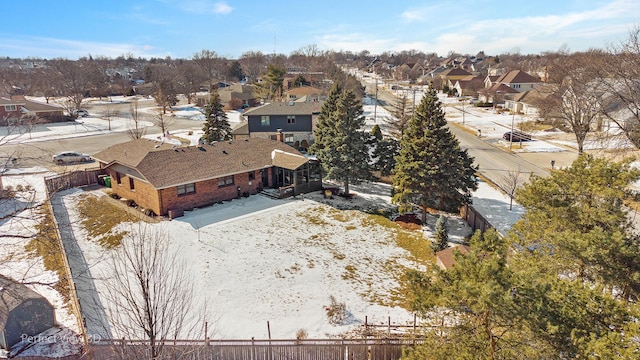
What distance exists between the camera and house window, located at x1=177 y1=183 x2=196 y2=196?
1056 inches

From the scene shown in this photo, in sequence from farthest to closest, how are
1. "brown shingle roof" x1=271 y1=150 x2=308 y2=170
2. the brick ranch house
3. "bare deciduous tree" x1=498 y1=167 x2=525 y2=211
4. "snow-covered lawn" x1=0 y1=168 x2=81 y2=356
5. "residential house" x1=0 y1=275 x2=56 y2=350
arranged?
"brown shingle roof" x1=271 y1=150 x2=308 y2=170 < "bare deciduous tree" x1=498 y1=167 x2=525 y2=211 < the brick ranch house < "residential house" x1=0 y1=275 x2=56 y2=350 < "snow-covered lawn" x1=0 y1=168 x2=81 y2=356

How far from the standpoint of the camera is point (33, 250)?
21625 mm

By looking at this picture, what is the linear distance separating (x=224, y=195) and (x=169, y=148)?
6360 millimetres

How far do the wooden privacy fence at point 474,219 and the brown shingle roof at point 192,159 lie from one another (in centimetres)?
1243

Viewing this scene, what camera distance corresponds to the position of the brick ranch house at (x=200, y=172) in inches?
1038

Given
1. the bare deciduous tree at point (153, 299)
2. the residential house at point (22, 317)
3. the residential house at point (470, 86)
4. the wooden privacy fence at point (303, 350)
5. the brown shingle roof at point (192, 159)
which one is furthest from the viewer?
the residential house at point (470, 86)

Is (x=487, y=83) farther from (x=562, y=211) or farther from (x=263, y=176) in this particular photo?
(x=562, y=211)

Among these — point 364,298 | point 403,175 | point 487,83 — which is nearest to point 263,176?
point 403,175

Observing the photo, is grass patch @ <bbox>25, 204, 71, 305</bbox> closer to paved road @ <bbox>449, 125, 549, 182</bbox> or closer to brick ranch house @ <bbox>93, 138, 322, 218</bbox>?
brick ranch house @ <bbox>93, 138, 322, 218</bbox>

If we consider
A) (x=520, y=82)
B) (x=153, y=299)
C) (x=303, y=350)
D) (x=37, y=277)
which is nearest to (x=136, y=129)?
(x=37, y=277)

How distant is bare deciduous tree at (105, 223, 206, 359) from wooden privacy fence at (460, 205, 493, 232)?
54.6 ft

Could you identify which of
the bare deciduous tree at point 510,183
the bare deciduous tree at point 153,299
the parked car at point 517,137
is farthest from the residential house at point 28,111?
the parked car at point 517,137

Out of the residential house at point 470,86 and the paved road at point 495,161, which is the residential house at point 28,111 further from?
the residential house at point 470,86

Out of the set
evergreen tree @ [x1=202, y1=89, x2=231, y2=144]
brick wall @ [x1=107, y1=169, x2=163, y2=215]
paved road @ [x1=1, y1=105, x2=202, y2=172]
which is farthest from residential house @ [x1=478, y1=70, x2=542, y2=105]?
brick wall @ [x1=107, y1=169, x2=163, y2=215]
